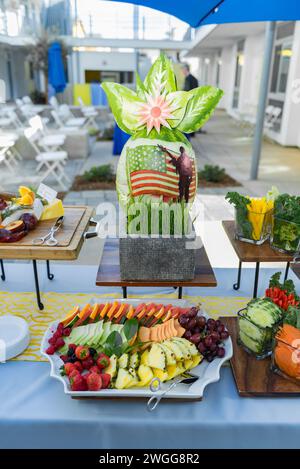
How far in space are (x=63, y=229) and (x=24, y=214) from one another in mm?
158

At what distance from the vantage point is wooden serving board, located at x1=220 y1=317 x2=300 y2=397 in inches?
40.8

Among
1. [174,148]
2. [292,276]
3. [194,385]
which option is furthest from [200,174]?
[194,385]

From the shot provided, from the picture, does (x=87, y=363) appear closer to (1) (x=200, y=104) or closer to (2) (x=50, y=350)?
(2) (x=50, y=350)

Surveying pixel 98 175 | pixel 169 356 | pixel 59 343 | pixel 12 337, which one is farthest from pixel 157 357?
pixel 98 175

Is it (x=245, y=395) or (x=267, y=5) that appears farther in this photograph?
(x=267, y=5)

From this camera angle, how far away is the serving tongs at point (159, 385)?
38.7 inches

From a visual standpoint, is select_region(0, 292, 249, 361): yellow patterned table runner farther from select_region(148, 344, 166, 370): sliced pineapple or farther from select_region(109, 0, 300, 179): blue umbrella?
select_region(109, 0, 300, 179): blue umbrella

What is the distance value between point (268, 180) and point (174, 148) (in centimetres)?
440

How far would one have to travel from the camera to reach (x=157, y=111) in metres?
1.22

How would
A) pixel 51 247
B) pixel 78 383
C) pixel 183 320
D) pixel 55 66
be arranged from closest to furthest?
pixel 78 383
pixel 183 320
pixel 51 247
pixel 55 66

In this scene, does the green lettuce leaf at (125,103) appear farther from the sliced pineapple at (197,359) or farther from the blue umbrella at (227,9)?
the sliced pineapple at (197,359)

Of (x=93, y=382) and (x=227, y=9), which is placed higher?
(x=227, y=9)
